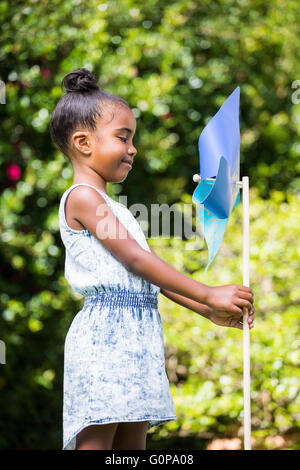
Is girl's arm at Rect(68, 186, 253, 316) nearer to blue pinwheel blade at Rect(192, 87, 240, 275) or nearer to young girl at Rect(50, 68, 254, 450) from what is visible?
young girl at Rect(50, 68, 254, 450)

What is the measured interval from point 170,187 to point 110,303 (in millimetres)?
3370

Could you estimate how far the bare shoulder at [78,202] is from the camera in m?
1.92

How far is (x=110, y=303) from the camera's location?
1.90 metres

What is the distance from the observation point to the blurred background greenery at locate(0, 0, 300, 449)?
356cm

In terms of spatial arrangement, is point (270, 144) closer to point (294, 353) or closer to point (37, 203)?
point (37, 203)

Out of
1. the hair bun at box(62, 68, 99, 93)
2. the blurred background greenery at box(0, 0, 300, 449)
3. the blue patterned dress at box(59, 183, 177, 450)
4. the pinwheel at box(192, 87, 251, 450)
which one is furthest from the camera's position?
the blurred background greenery at box(0, 0, 300, 449)

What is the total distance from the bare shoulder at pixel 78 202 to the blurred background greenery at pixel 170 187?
69.0 inches

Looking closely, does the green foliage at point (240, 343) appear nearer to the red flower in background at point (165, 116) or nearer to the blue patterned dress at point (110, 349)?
the red flower in background at point (165, 116)

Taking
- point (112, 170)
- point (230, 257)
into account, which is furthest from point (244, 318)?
point (230, 257)

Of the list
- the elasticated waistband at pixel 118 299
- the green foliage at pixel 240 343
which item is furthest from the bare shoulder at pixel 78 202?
the green foliage at pixel 240 343

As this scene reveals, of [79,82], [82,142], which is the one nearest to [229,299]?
[82,142]

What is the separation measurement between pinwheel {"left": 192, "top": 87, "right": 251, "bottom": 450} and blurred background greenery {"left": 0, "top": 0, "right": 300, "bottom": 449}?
1.47 meters

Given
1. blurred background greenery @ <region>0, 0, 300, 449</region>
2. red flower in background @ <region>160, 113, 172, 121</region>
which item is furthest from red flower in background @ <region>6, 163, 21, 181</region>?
red flower in background @ <region>160, 113, 172, 121</region>

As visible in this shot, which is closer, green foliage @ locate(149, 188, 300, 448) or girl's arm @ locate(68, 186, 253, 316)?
girl's arm @ locate(68, 186, 253, 316)
